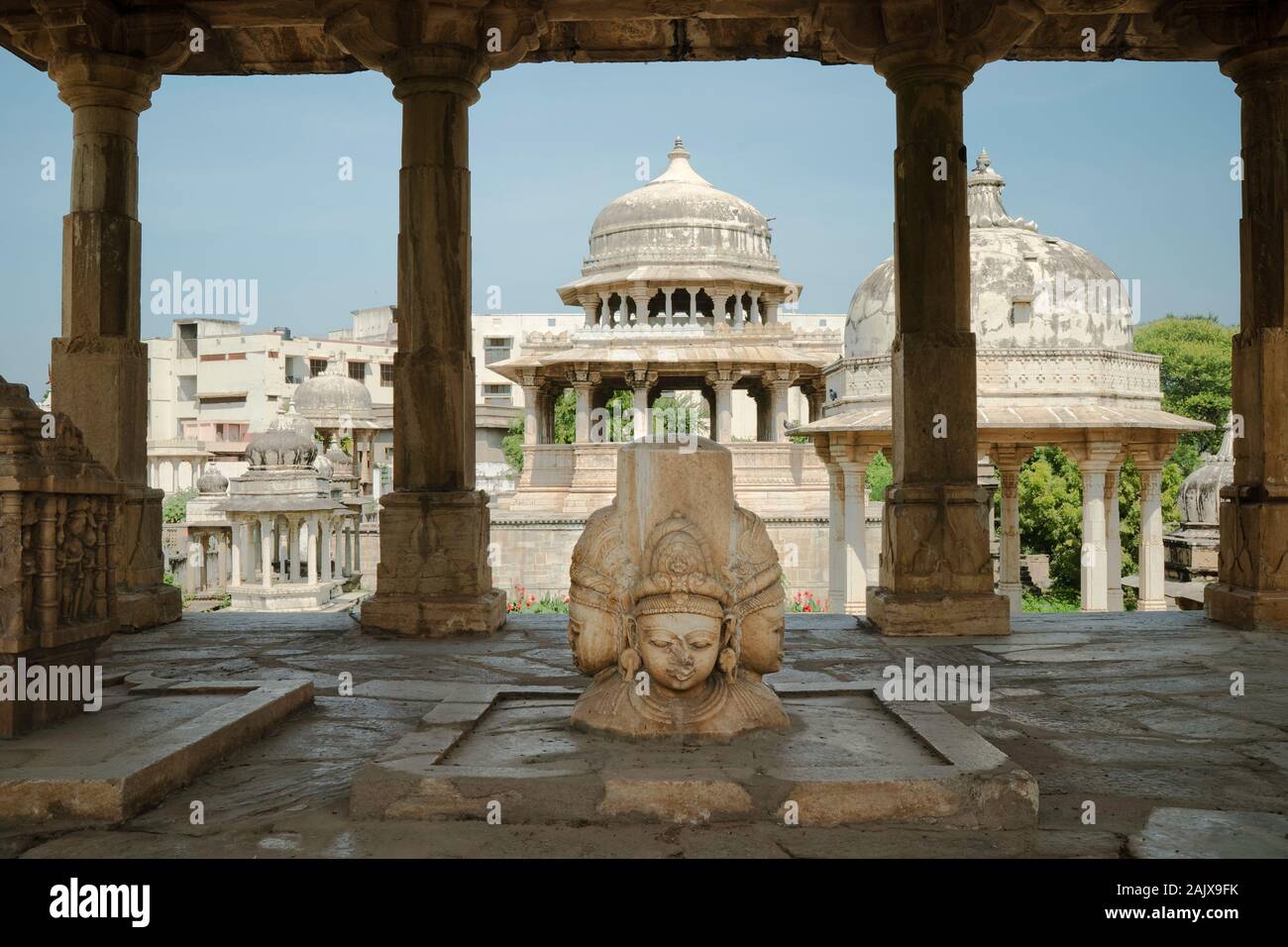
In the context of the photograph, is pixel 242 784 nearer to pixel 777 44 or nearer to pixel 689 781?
pixel 689 781

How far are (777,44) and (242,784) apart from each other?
6570 millimetres

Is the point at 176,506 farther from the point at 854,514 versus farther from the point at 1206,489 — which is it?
the point at 1206,489

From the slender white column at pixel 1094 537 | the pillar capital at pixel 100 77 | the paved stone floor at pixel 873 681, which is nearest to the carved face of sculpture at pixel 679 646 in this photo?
the paved stone floor at pixel 873 681

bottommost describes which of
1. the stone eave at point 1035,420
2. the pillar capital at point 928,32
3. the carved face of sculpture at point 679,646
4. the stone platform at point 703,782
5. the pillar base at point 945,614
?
the stone platform at point 703,782

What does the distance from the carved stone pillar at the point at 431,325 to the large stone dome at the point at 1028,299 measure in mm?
13219

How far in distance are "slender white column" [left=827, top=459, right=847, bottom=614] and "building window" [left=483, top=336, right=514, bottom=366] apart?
138ft

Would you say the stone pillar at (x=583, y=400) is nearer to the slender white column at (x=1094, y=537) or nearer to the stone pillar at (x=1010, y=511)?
the stone pillar at (x=1010, y=511)

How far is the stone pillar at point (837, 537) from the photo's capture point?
1784 centimetres

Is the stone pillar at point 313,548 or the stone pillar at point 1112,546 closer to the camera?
the stone pillar at point 1112,546

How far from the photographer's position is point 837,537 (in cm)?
1831

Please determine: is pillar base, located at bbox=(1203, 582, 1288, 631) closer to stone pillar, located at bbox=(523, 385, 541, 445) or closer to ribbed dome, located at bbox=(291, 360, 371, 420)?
stone pillar, located at bbox=(523, 385, 541, 445)

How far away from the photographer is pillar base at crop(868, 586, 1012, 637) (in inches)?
262

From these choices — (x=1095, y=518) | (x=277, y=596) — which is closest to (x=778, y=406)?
(x=1095, y=518)

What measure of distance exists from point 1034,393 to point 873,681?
15.1 m
